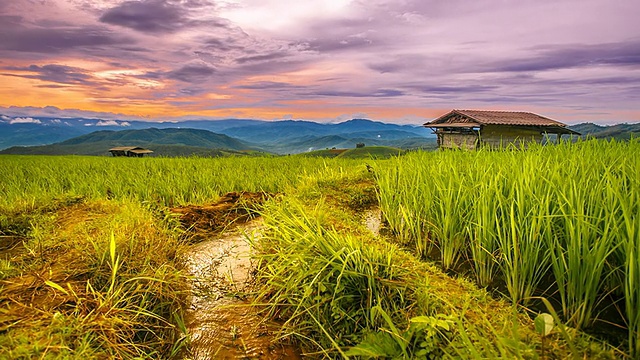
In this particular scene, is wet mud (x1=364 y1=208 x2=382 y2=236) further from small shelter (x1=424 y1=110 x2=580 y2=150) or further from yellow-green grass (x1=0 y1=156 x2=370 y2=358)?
small shelter (x1=424 y1=110 x2=580 y2=150)

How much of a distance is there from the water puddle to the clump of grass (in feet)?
0.51

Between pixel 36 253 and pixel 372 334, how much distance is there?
335cm

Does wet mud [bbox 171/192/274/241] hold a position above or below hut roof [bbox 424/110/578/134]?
below

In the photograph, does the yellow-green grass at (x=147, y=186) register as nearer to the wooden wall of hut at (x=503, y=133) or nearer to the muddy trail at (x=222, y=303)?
the muddy trail at (x=222, y=303)

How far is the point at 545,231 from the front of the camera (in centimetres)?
220

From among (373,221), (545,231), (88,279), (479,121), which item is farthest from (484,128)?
(88,279)

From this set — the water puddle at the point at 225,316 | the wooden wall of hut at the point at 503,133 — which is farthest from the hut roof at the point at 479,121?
the water puddle at the point at 225,316

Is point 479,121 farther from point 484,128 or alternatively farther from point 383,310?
point 383,310

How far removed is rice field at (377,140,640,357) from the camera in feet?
6.09

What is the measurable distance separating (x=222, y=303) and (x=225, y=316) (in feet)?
0.65

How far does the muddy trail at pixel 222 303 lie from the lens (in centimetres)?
209

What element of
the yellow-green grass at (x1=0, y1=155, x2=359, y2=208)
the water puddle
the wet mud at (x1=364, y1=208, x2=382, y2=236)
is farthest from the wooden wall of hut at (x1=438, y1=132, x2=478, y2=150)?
the water puddle

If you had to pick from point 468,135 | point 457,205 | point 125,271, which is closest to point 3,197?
point 125,271

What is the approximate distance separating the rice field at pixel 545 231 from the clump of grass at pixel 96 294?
231 centimetres
